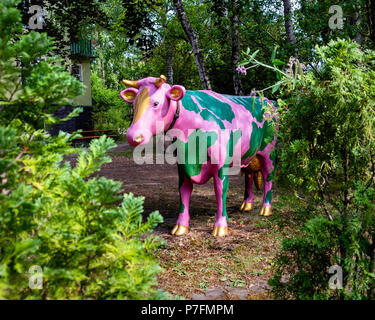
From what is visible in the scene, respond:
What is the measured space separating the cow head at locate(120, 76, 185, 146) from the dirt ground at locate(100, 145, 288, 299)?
152cm

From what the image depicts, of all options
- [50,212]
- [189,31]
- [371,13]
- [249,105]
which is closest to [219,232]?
[249,105]

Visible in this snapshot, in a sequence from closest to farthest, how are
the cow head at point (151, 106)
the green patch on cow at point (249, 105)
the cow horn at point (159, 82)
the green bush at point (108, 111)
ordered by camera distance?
the cow head at point (151, 106) → the cow horn at point (159, 82) → the green patch on cow at point (249, 105) → the green bush at point (108, 111)

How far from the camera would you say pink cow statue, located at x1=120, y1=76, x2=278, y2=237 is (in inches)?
173

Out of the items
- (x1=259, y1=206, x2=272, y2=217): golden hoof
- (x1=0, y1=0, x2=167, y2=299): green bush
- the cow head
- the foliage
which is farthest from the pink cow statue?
(x1=0, y1=0, x2=167, y2=299): green bush

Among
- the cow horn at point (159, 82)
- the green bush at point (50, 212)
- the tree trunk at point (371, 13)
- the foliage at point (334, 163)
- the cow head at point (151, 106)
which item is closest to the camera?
the green bush at point (50, 212)

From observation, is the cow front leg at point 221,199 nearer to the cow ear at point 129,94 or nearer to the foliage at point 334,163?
the cow ear at point 129,94

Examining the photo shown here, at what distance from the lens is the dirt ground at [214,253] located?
3.60 m

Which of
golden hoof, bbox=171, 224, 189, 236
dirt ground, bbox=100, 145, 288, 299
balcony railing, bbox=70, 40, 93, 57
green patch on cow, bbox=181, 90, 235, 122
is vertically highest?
balcony railing, bbox=70, 40, 93, 57

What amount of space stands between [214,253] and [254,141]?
1985 millimetres

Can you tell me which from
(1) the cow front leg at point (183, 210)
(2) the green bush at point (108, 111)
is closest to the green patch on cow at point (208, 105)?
(1) the cow front leg at point (183, 210)

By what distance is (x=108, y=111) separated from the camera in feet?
81.7

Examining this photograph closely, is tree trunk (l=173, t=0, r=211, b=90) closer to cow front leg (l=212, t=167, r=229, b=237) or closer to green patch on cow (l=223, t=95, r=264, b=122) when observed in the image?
green patch on cow (l=223, t=95, r=264, b=122)

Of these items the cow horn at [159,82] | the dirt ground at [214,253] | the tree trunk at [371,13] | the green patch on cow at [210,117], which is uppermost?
the tree trunk at [371,13]

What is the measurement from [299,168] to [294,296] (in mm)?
852
